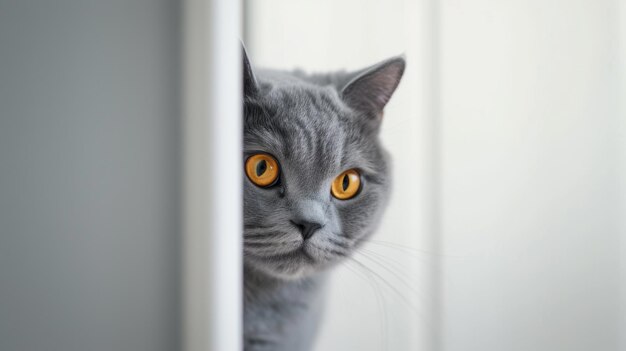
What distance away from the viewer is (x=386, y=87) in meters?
0.81

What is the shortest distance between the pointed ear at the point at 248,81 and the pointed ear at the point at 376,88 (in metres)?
→ 0.14

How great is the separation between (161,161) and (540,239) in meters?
0.65

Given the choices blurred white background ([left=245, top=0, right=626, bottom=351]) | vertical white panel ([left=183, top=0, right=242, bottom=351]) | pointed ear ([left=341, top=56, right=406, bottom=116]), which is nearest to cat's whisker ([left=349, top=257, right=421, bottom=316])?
blurred white background ([left=245, top=0, right=626, bottom=351])

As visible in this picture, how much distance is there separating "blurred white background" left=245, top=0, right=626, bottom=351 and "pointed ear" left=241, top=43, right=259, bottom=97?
92mm

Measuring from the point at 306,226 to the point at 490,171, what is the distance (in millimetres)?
316

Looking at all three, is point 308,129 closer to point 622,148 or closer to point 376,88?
point 376,88

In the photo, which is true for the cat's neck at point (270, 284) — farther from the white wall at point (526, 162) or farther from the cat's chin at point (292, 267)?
the white wall at point (526, 162)

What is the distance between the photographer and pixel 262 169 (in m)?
0.77

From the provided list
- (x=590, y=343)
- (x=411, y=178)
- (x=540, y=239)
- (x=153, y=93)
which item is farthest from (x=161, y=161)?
(x=590, y=343)

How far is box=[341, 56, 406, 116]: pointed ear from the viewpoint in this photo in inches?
31.5

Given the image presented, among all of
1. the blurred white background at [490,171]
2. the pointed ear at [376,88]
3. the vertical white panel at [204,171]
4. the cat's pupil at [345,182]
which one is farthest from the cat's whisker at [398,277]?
the vertical white panel at [204,171]

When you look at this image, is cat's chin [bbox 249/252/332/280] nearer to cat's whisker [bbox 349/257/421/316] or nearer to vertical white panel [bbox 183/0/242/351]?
cat's whisker [bbox 349/257/421/316]

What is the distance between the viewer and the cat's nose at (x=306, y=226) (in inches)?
29.7

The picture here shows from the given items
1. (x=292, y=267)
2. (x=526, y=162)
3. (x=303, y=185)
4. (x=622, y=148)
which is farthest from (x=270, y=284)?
(x=622, y=148)
